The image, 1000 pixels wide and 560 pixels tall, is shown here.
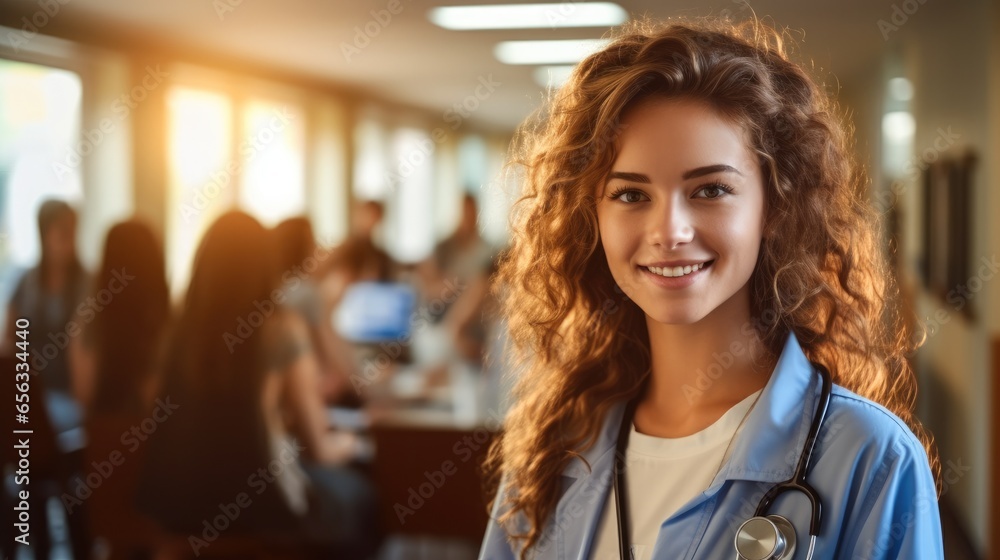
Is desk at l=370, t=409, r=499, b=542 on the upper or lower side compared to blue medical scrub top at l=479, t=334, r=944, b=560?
lower

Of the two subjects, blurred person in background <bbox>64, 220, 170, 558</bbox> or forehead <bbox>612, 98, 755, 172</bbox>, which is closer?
forehead <bbox>612, 98, 755, 172</bbox>

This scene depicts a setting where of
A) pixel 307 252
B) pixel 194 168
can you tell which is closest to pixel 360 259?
pixel 307 252

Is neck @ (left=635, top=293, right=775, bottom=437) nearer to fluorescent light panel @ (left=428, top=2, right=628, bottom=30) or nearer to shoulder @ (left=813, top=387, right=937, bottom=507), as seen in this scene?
shoulder @ (left=813, top=387, right=937, bottom=507)

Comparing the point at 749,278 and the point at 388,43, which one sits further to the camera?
the point at 388,43

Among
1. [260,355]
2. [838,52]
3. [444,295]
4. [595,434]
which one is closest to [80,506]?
[260,355]

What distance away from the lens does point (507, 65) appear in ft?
17.8

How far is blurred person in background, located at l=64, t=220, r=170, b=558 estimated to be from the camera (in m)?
3.16

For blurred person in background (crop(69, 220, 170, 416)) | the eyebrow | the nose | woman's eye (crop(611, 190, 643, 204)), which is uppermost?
the eyebrow

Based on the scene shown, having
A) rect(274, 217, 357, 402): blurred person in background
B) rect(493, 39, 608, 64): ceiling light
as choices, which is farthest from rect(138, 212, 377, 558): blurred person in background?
rect(493, 39, 608, 64): ceiling light

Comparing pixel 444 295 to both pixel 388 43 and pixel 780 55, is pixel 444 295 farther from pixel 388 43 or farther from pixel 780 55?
pixel 780 55

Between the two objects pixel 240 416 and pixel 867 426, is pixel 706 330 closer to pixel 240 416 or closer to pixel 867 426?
pixel 867 426

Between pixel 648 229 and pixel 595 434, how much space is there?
1.03ft

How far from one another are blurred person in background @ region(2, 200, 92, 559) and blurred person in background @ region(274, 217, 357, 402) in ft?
2.74

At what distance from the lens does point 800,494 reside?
3.02 ft
